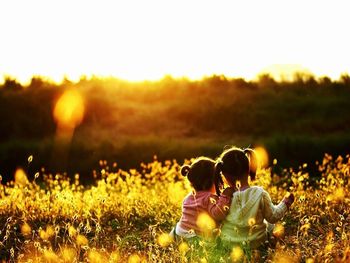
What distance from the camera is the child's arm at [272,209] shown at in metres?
5.71

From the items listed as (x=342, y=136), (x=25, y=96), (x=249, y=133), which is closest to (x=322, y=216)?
(x=342, y=136)

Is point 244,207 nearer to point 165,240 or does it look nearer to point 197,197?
point 197,197

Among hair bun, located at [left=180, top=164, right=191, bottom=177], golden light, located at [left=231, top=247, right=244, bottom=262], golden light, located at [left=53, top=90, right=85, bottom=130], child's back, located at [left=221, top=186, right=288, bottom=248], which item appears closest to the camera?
golden light, located at [left=231, top=247, right=244, bottom=262]

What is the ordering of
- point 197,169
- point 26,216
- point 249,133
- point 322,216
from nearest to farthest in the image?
point 197,169, point 322,216, point 26,216, point 249,133

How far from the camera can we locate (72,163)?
18.8 metres

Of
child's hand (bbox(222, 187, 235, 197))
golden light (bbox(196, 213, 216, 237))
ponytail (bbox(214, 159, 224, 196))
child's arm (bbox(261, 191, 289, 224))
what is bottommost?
golden light (bbox(196, 213, 216, 237))

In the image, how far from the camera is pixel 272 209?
5.82 metres

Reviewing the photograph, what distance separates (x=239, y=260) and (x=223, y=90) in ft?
70.9

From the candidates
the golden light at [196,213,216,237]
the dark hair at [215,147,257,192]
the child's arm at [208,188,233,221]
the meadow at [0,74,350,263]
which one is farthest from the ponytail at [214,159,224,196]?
the meadow at [0,74,350,263]

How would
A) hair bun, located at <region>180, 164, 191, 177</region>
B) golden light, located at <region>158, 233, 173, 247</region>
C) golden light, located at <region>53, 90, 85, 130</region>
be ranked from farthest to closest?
golden light, located at <region>53, 90, 85, 130</region>
hair bun, located at <region>180, 164, 191, 177</region>
golden light, located at <region>158, 233, 173, 247</region>

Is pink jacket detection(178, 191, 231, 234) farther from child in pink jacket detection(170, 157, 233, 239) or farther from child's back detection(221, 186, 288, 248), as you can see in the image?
child's back detection(221, 186, 288, 248)

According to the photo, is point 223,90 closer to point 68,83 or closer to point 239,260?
point 68,83

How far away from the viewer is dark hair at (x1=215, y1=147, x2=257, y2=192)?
5938mm

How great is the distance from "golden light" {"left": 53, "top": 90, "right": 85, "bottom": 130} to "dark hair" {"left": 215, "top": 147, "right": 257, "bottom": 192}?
17.3 m
